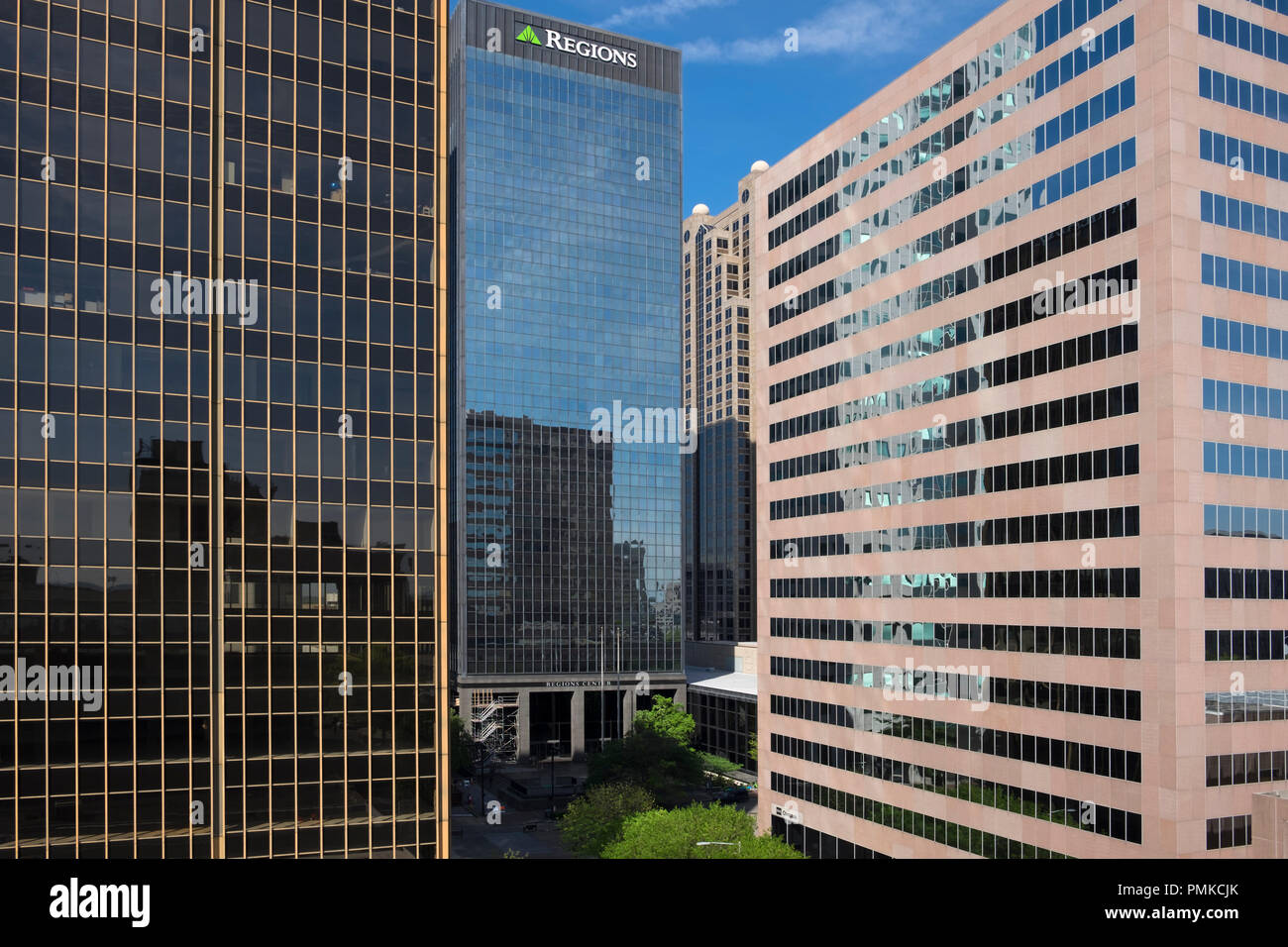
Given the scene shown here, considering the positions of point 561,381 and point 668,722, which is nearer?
point 668,722

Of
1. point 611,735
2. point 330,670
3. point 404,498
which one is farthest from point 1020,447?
point 611,735

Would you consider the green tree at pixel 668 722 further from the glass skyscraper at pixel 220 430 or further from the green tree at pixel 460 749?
the glass skyscraper at pixel 220 430

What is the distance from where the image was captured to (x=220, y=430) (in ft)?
183

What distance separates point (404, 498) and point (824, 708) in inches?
1536

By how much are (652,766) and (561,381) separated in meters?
62.5

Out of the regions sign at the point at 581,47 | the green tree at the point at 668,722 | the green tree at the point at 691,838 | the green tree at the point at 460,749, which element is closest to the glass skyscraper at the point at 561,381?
the regions sign at the point at 581,47

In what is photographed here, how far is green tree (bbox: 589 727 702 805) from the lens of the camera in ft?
318

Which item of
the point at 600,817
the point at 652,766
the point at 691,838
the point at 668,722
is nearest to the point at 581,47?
the point at 668,722

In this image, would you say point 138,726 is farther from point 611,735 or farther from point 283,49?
point 611,735

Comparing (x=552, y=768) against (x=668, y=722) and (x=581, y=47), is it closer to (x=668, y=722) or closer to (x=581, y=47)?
(x=668, y=722)

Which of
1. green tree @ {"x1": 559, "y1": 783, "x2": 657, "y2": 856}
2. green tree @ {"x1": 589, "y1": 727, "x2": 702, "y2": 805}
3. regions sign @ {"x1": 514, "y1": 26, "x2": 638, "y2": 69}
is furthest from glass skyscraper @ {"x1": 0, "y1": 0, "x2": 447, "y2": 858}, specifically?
regions sign @ {"x1": 514, "y1": 26, "x2": 638, "y2": 69}

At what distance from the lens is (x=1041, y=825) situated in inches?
2325

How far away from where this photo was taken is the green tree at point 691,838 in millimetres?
64438

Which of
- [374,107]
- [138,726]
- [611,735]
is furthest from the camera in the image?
[611,735]
